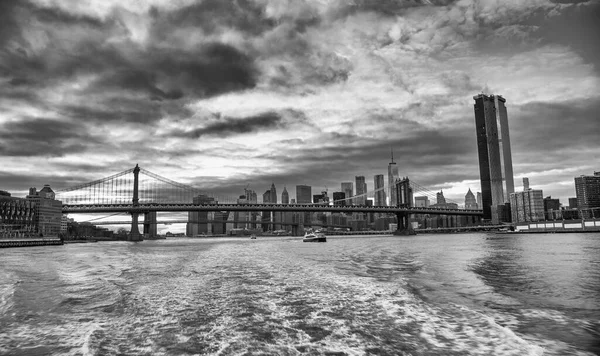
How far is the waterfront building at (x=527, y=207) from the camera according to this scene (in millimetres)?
167438

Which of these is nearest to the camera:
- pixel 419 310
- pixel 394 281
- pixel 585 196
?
pixel 419 310

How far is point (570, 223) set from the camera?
97.1 m

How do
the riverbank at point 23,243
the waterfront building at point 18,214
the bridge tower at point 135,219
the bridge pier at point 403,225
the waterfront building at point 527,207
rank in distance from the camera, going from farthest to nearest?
the waterfront building at point 527,207, the waterfront building at point 18,214, the bridge pier at point 403,225, the bridge tower at point 135,219, the riverbank at point 23,243

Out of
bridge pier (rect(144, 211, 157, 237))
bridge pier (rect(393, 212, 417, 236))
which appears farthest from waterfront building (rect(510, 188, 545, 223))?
bridge pier (rect(144, 211, 157, 237))

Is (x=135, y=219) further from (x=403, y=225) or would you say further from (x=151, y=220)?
(x=403, y=225)

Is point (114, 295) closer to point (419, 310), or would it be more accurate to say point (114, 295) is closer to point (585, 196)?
point (419, 310)

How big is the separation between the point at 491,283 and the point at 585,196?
622ft

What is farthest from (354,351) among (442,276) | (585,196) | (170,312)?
(585,196)

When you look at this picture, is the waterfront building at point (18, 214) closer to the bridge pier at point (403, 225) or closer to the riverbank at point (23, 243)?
the riverbank at point (23, 243)

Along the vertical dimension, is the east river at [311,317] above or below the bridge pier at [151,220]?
below

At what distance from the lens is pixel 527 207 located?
173 metres

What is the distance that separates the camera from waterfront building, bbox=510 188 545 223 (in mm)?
167438

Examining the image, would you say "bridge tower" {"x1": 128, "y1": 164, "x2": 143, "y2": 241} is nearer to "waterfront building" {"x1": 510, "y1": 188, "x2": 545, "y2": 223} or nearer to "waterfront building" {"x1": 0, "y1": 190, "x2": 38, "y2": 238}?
"waterfront building" {"x1": 0, "y1": 190, "x2": 38, "y2": 238}

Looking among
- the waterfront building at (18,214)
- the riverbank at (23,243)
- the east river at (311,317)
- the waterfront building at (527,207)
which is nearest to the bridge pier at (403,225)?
the waterfront building at (527,207)
